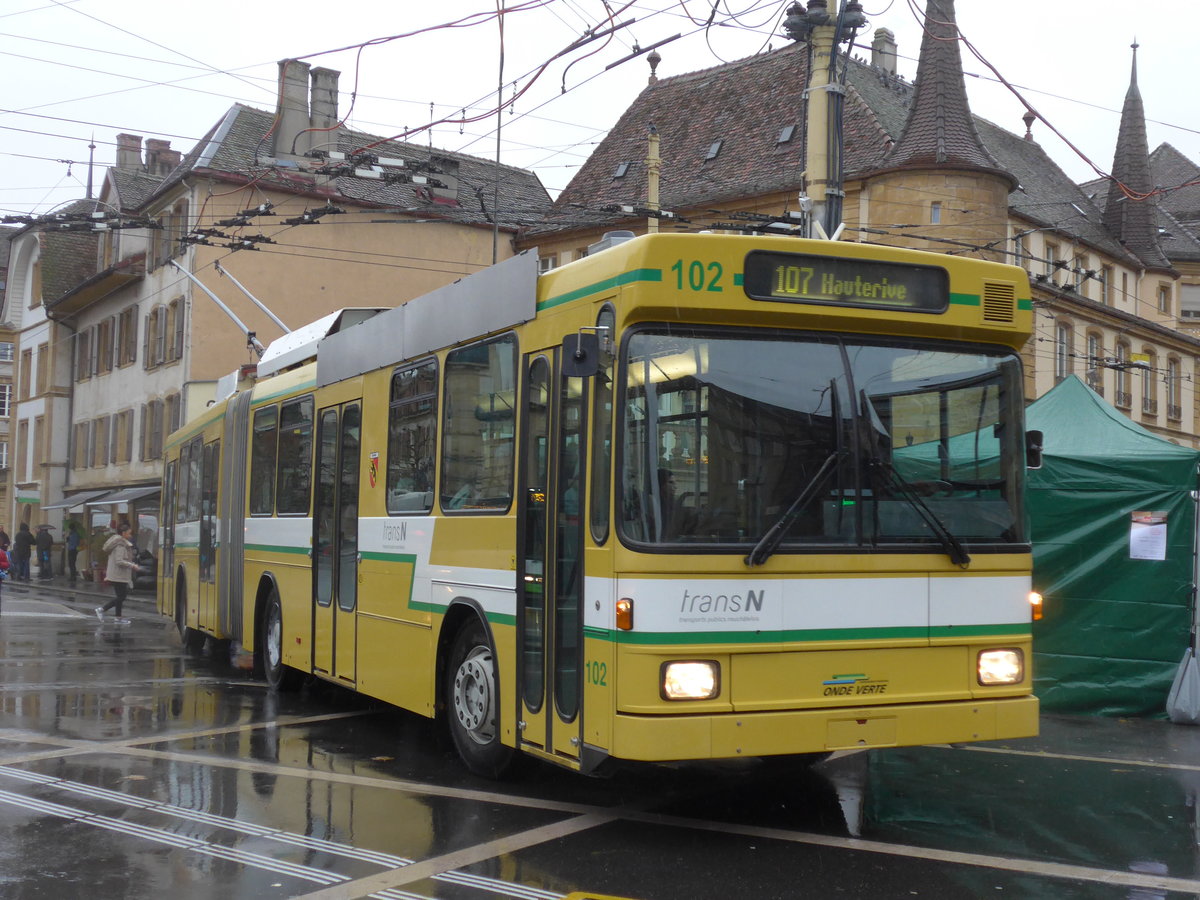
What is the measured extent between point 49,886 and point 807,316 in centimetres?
429

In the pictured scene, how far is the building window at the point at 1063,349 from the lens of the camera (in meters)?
48.3

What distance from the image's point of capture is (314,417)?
11836mm

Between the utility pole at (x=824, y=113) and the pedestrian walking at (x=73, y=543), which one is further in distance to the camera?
the pedestrian walking at (x=73, y=543)

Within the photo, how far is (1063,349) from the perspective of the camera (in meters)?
48.8

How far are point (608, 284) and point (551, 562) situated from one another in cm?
150

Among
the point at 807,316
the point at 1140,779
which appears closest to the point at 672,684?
the point at 807,316

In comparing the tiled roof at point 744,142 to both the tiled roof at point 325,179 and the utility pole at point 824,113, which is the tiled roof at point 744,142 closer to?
the tiled roof at point 325,179

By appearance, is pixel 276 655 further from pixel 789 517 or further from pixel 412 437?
pixel 789 517

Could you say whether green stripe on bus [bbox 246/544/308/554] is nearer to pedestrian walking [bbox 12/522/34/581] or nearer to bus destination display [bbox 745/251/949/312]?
bus destination display [bbox 745/251/949/312]

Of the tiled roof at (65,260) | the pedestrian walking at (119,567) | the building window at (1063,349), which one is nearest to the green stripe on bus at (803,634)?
the pedestrian walking at (119,567)

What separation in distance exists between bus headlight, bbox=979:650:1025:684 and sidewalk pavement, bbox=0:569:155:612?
25.1 m

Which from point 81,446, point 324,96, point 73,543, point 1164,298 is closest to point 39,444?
point 81,446

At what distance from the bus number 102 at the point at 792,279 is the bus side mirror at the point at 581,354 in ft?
3.02

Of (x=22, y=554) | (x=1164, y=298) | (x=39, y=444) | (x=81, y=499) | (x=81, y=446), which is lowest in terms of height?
(x=22, y=554)
